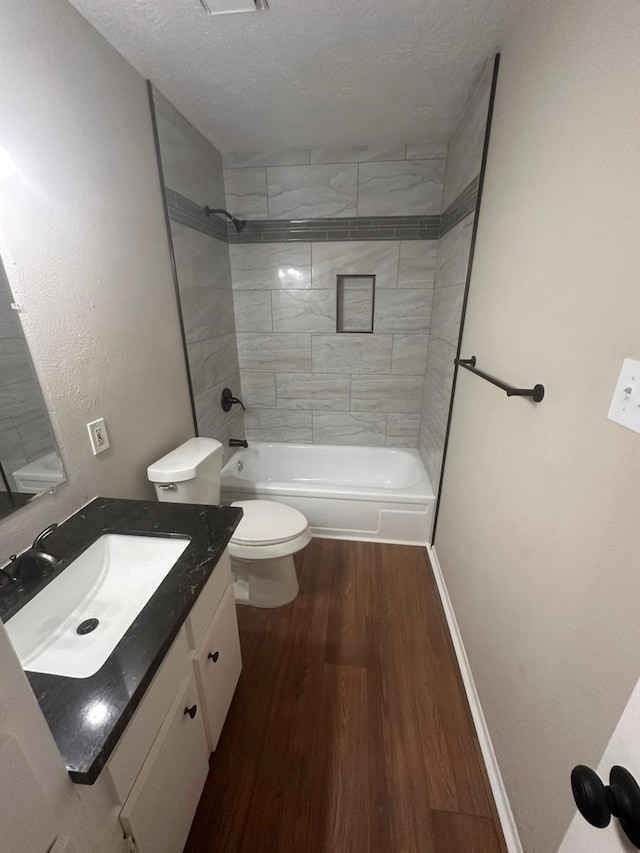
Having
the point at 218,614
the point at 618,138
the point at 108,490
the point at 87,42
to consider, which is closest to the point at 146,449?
the point at 108,490

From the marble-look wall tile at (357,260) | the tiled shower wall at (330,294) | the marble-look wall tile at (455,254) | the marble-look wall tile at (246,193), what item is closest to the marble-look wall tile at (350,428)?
the tiled shower wall at (330,294)

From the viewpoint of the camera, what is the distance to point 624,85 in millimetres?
659

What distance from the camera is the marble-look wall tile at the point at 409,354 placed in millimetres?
2482

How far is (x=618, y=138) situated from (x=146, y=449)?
68.9 inches

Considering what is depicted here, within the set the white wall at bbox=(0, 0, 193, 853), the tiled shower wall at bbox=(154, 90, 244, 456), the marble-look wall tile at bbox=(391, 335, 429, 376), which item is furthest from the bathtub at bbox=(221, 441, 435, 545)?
the white wall at bbox=(0, 0, 193, 853)

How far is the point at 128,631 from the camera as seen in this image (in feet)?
2.45

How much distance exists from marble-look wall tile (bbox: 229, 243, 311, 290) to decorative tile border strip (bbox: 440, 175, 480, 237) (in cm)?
89

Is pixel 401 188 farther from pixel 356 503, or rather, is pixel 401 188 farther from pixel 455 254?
pixel 356 503

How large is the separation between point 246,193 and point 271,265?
47 centimetres

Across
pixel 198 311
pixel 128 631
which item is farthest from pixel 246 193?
pixel 128 631

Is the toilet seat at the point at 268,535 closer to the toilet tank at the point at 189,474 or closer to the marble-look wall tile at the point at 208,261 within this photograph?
the toilet tank at the point at 189,474

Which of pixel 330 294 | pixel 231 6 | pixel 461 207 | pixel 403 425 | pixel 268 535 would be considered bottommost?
pixel 268 535

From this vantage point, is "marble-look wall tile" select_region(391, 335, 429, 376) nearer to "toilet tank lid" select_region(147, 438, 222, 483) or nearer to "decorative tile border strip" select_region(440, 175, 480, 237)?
"decorative tile border strip" select_region(440, 175, 480, 237)

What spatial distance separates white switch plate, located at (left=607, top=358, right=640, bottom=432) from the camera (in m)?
0.59
